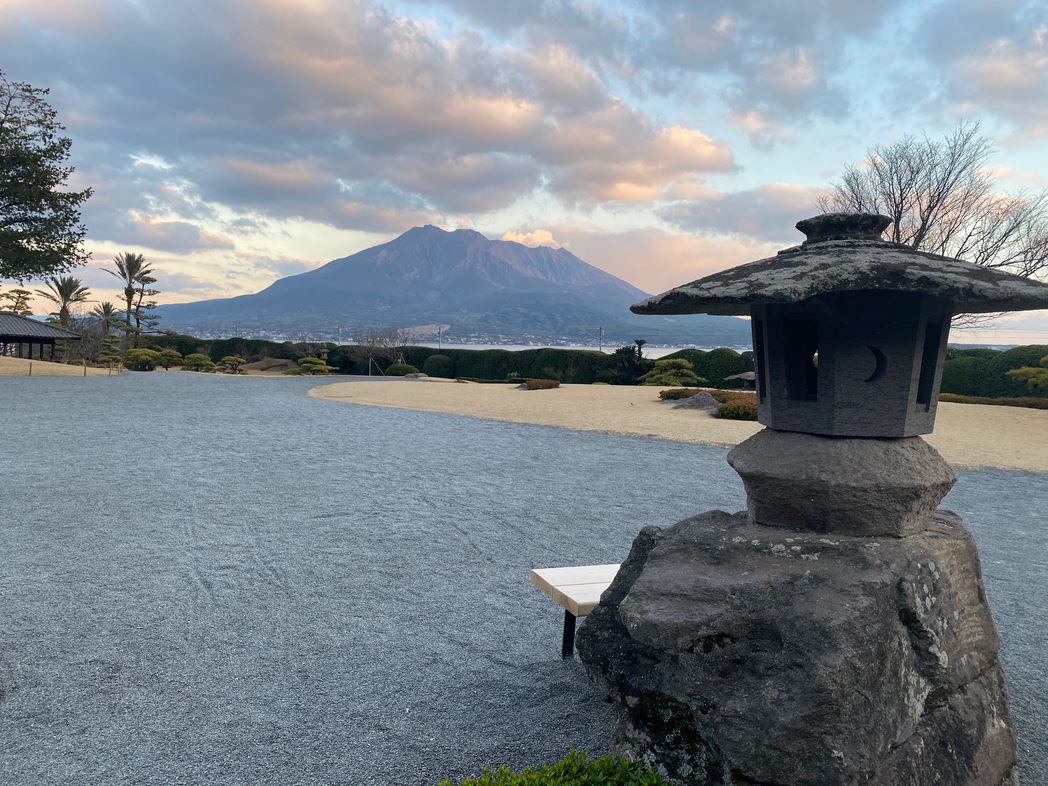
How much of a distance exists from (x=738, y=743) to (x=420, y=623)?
278cm

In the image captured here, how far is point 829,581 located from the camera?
2842 millimetres

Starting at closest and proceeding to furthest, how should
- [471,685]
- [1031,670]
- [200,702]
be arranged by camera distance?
[200,702], [471,685], [1031,670]

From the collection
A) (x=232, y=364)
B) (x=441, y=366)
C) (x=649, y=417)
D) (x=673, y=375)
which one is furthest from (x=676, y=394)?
(x=232, y=364)

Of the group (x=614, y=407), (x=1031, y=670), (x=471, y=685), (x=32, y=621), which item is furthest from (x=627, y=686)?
(x=614, y=407)

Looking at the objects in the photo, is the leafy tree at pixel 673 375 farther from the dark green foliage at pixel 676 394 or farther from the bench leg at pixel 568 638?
the bench leg at pixel 568 638

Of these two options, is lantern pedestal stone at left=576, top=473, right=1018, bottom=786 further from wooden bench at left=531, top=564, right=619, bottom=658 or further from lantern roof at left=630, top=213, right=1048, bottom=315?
lantern roof at left=630, top=213, right=1048, bottom=315

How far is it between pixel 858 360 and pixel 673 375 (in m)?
25.1

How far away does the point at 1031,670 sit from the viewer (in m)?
4.39

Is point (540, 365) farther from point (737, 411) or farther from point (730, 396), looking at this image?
point (737, 411)

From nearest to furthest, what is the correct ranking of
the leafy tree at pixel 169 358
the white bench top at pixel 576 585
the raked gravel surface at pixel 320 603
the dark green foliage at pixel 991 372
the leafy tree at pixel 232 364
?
the raked gravel surface at pixel 320 603 → the white bench top at pixel 576 585 → the dark green foliage at pixel 991 372 → the leafy tree at pixel 232 364 → the leafy tree at pixel 169 358

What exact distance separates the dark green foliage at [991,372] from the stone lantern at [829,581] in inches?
837

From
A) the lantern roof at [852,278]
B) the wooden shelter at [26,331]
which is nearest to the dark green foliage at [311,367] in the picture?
the wooden shelter at [26,331]

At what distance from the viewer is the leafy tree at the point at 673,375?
27.7m

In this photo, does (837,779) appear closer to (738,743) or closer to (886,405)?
(738,743)
